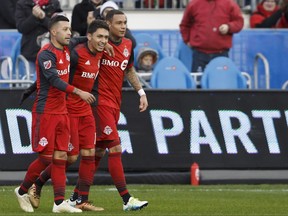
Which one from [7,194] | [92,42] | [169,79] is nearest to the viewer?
[92,42]

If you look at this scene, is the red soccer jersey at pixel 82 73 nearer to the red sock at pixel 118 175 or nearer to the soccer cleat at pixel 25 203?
the red sock at pixel 118 175

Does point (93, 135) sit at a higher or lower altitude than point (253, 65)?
higher

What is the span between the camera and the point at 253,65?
66.8 feet

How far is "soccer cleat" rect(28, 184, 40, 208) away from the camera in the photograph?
1281 centimetres

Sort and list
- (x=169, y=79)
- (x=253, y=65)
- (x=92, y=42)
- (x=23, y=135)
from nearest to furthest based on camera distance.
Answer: (x=92, y=42)
(x=23, y=135)
(x=169, y=79)
(x=253, y=65)

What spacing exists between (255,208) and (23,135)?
4114 millimetres

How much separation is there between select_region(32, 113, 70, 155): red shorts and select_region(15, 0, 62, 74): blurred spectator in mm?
5973

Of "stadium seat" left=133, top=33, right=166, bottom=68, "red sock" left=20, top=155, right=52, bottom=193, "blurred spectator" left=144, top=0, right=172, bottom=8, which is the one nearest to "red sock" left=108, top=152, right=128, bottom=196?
"red sock" left=20, top=155, right=52, bottom=193

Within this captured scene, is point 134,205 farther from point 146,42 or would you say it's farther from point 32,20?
point 146,42

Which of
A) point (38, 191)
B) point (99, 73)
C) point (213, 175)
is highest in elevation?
point (99, 73)

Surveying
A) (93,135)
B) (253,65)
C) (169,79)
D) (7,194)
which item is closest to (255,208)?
(93,135)

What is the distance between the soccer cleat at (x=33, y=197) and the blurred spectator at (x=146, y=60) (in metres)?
6.35

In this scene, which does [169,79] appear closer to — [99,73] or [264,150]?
[264,150]

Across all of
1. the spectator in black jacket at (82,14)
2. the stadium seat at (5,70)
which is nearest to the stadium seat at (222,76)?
the spectator in black jacket at (82,14)
